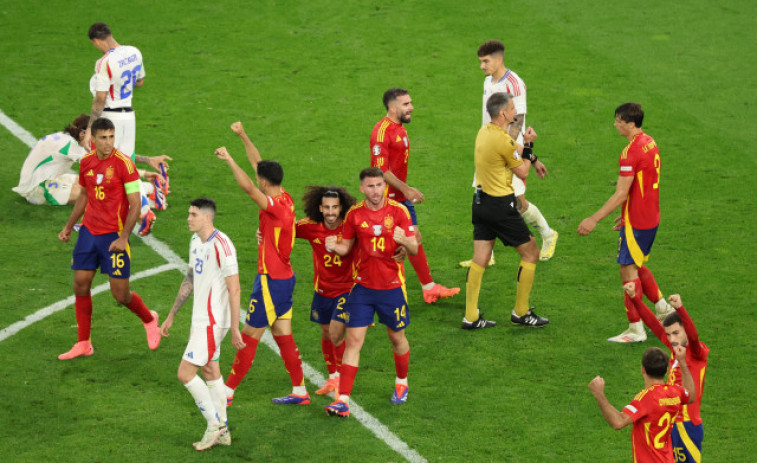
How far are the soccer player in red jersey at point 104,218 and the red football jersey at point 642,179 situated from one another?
4689 millimetres

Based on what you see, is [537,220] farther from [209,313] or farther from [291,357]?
[209,313]

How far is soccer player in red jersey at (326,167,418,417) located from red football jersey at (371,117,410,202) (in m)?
1.76

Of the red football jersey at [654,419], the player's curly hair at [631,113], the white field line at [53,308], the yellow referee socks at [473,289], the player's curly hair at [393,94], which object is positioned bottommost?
the white field line at [53,308]

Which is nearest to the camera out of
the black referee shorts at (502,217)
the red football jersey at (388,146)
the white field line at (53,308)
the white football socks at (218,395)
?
the white football socks at (218,395)

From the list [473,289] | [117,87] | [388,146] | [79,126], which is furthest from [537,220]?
[79,126]

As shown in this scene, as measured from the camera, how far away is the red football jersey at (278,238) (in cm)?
888

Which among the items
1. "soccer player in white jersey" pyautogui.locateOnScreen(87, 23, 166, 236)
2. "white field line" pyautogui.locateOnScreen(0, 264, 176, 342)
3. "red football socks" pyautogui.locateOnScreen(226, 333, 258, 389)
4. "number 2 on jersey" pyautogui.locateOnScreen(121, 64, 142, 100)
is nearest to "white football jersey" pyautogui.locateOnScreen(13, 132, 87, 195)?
"soccer player in white jersey" pyautogui.locateOnScreen(87, 23, 166, 236)

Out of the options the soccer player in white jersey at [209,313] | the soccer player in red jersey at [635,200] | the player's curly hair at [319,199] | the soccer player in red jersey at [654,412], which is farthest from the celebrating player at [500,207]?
the soccer player in red jersey at [654,412]

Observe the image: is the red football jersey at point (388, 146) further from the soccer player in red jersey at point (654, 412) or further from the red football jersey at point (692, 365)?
the soccer player in red jersey at point (654, 412)

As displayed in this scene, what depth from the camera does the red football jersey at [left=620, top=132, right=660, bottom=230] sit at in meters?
9.90

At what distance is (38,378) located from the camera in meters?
9.60

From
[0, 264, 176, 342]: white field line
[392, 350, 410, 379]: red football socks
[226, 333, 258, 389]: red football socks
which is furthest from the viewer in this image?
[0, 264, 176, 342]: white field line

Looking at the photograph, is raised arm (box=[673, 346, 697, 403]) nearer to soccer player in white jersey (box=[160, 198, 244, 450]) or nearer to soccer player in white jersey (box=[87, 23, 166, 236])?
soccer player in white jersey (box=[160, 198, 244, 450])

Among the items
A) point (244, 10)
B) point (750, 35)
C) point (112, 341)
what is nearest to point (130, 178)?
point (112, 341)
